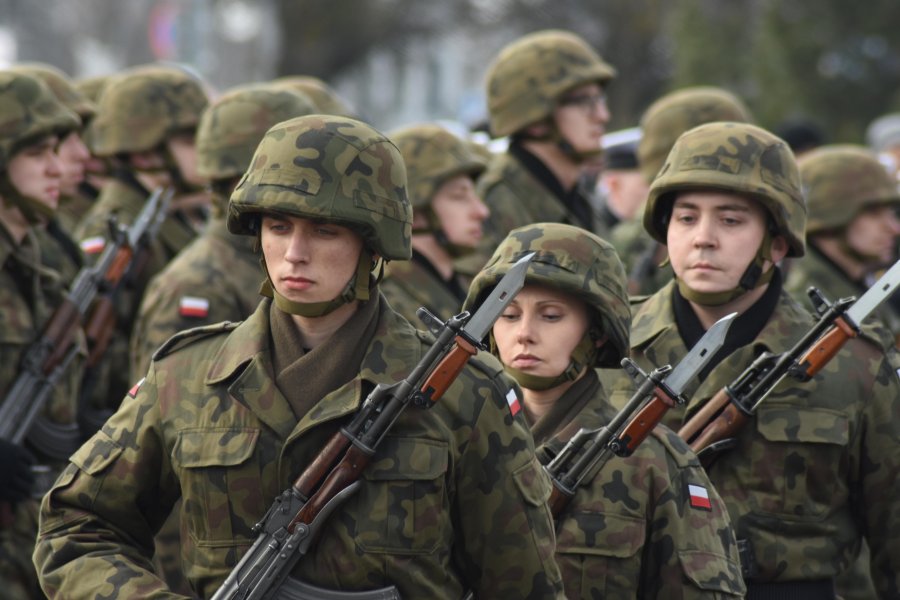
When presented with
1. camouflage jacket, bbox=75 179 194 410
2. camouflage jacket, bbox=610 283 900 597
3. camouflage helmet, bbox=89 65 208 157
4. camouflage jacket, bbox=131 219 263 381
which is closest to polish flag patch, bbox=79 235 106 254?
camouflage jacket, bbox=75 179 194 410

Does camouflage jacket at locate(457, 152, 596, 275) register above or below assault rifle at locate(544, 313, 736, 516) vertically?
below

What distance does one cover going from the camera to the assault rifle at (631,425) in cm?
584

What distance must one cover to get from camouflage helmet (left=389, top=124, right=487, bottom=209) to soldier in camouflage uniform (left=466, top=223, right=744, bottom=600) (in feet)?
7.79

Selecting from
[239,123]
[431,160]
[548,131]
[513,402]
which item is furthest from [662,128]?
[513,402]

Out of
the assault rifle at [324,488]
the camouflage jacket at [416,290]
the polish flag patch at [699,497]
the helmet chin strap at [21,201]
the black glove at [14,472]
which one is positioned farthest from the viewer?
the camouflage jacket at [416,290]

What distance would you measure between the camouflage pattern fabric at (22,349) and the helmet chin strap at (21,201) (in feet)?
0.47

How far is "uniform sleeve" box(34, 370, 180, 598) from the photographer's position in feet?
16.5

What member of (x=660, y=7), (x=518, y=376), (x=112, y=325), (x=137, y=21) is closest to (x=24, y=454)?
(x=112, y=325)

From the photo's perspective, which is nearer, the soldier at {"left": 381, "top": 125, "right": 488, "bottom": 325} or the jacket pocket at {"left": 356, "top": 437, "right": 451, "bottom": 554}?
the jacket pocket at {"left": 356, "top": 437, "right": 451, "bottom": 554}

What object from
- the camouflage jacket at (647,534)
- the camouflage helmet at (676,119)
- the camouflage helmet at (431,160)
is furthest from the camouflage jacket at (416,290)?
the camouflage jacket at (647,534)

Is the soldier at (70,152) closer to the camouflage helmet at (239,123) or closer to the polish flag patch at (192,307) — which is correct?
the camouflage helmet at (239,123)

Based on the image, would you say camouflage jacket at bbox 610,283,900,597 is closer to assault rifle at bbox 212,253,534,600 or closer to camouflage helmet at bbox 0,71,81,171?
assault rifle at bbox 212,253,534,600

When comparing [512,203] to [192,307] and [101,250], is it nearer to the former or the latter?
[101,250]

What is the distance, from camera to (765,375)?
259 inches
